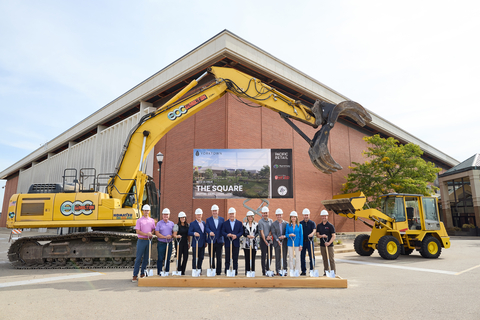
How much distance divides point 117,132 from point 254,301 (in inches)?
953

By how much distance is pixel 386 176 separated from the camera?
25656 mm

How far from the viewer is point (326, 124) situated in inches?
406

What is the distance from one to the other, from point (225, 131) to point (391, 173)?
48.9 feet

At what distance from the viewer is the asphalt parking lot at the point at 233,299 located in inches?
207

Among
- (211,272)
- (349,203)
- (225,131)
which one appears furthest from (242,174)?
(211,272)

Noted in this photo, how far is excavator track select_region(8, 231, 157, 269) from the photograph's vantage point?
1001 cm

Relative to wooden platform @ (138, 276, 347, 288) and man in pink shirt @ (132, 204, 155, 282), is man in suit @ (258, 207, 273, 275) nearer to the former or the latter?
wooden platform @ (138, 276, 347, 288)

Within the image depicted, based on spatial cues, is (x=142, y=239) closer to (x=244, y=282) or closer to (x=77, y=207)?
(x=244, y=282)

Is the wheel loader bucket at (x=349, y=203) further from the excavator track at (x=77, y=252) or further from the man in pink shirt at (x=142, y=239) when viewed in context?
the man in pink shirt at (x=142, y=239)

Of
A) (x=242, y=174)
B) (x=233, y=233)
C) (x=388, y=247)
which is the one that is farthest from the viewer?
(x=242, y=174)

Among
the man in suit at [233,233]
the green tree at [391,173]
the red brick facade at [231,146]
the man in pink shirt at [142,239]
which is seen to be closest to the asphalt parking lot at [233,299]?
the man in pink shirt at [142,239]

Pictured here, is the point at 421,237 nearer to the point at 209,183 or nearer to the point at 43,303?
the point at 209,183

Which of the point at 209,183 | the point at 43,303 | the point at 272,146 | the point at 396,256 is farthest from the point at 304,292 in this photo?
the point at 272,146

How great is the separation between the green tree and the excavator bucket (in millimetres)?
15894
